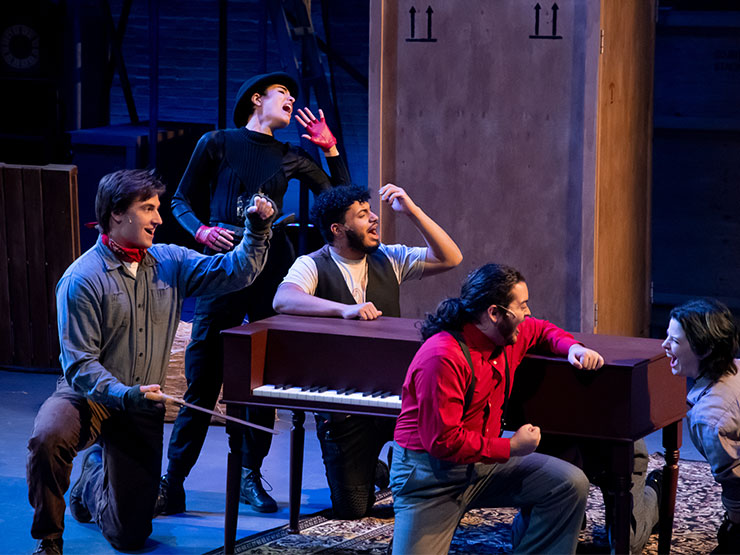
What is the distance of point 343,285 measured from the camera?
465cm

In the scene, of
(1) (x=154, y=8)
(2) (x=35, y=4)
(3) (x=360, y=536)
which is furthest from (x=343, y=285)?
(2) (x=35, y=4)

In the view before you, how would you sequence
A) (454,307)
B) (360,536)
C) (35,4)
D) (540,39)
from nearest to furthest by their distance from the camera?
1. (454,307)
2. (360,536)
3. (540,39)
4. (35,4)

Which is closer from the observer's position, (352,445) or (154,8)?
(352,445)

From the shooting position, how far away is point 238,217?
200 inches

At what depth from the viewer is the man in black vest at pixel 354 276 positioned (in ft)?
15.2

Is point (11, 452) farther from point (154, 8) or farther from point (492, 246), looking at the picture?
point (154, 8)

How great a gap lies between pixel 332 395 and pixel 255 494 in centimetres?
114

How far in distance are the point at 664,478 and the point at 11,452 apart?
3.11 metres

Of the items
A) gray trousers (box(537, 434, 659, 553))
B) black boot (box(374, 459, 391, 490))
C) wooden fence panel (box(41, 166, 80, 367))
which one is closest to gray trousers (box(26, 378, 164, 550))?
black boot (box(374, 459, 391, 490))

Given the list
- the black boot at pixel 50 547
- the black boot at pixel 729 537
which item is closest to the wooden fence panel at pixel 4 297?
the black boot at pixel 50 547

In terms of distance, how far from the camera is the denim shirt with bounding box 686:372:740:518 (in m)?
3.94

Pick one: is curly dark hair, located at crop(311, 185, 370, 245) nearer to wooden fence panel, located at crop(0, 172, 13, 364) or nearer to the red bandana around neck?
the red bandana around neck

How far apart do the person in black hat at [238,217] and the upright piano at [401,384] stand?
695 millimetres

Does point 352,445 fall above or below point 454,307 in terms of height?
below
